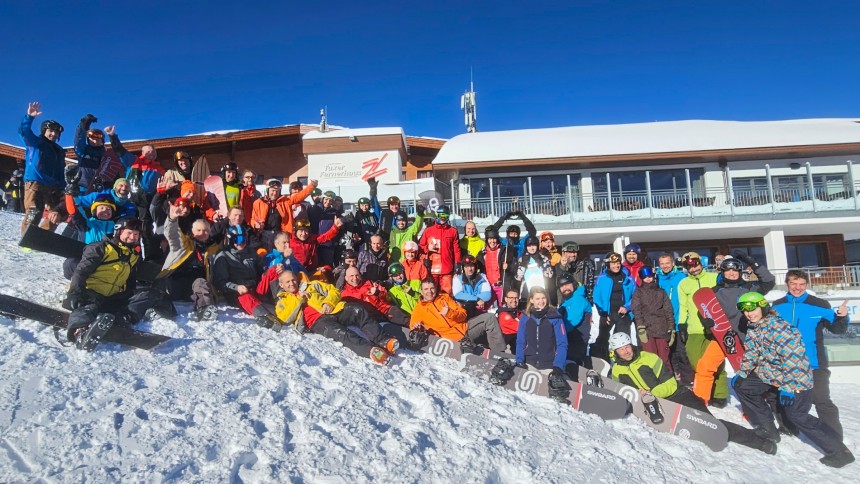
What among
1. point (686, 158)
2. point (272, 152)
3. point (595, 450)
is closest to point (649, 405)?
point (595, 450)

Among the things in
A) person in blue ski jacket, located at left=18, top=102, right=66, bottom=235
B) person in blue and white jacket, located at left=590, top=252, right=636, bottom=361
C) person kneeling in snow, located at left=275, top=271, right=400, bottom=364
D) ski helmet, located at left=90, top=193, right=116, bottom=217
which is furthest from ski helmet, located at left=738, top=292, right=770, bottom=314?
person in blue ski jacket, located at left=18, top=102, right=66, bottom=235

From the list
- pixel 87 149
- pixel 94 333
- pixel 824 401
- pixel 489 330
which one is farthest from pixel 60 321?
pixel 824 401

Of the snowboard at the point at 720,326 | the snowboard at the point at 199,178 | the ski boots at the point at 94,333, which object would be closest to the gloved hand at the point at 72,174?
the snowboard at the point at 199,178

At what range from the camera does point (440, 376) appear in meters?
4.75

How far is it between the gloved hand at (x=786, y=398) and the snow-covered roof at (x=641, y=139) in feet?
44.3

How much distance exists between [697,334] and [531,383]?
2.43 metres

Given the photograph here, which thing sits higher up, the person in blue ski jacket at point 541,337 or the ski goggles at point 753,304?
the ski goggles at point 753,304

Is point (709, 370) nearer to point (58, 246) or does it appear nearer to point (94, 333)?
point (94, 333)

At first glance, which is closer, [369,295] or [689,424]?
[689,424]

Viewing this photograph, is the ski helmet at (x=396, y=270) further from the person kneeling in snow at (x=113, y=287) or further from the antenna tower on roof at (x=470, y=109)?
the antenna tower on roof at (x=470, y=109)

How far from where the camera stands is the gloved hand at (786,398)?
14.7ft

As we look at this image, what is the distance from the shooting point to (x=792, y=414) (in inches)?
174

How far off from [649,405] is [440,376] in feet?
6.61

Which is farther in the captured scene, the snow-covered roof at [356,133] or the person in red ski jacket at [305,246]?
the snow-covered roof at [356,133]
